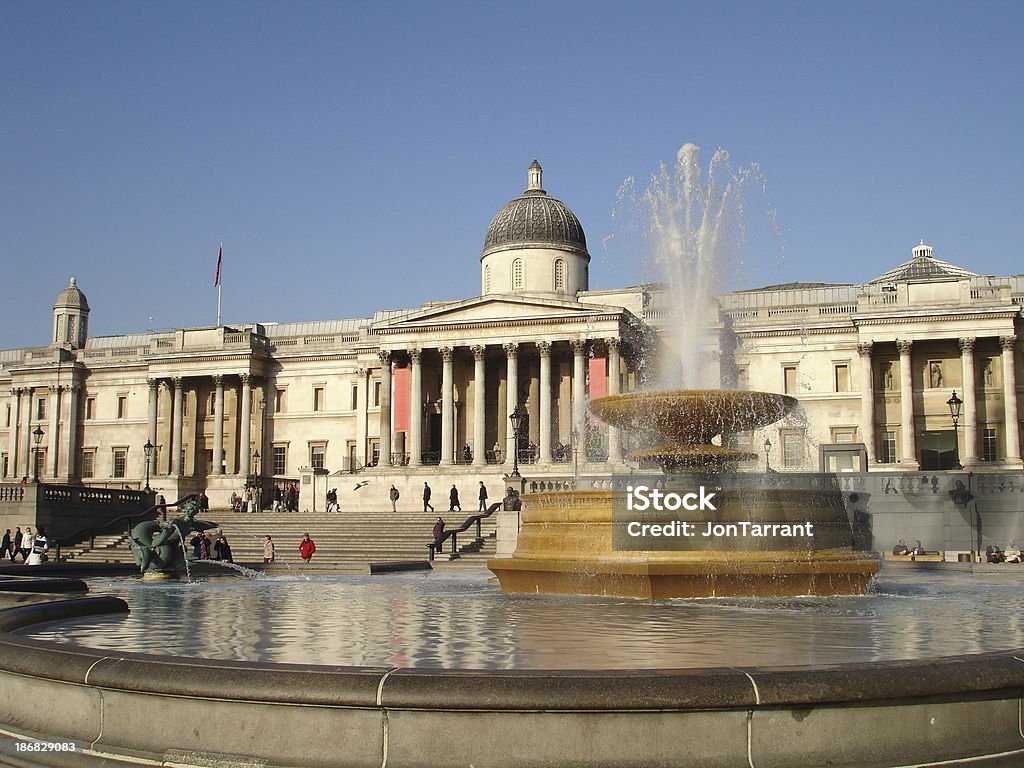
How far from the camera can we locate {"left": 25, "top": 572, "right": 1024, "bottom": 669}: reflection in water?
780 centimetres

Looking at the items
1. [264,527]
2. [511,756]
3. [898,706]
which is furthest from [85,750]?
[264,527]

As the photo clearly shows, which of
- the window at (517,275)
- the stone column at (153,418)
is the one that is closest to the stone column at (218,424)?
the stone column at (153,418)

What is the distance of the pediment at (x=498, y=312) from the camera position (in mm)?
53625

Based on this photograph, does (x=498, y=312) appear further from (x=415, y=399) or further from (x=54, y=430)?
(x=54, y=430)

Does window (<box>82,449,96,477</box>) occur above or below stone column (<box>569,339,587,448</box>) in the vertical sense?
below

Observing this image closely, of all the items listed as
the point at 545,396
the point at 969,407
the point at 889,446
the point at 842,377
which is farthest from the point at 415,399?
the point at 969,407

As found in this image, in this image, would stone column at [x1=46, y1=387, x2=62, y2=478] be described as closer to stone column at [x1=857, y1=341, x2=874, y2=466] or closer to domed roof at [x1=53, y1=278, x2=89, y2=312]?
domed roof at [x1=53, y1=278, x2=89, y2=312]

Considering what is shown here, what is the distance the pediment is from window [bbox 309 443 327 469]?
12.5m

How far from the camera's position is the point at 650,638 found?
9.15m

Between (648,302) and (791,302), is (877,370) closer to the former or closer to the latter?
(791,302)

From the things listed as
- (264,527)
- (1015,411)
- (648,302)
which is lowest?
(264,527)

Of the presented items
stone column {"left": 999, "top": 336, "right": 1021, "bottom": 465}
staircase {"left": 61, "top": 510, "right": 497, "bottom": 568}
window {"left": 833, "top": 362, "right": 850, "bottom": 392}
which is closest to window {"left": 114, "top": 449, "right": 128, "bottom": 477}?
staircase {"left": 61, "top": 510, "right": 497, "bottom": 568}

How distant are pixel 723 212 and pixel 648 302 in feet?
114

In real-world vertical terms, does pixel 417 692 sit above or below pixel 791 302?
below
